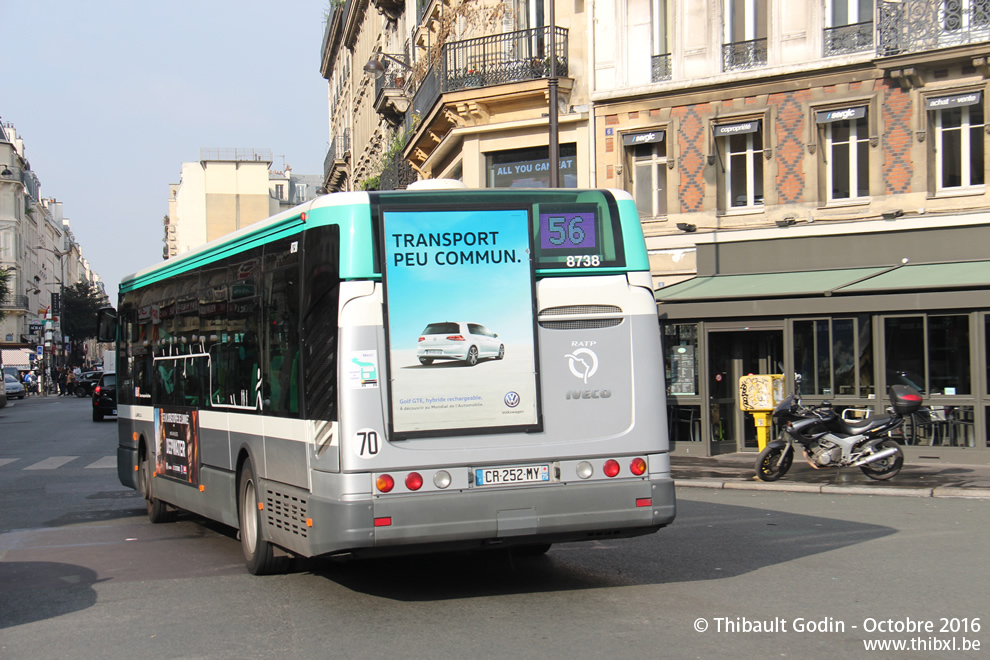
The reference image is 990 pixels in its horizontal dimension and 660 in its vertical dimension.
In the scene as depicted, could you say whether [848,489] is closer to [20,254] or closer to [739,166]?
[739,166]

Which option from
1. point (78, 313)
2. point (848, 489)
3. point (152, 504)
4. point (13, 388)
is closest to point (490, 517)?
point (152, 504)

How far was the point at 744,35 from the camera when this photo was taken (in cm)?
2191

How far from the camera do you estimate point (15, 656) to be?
6312mm

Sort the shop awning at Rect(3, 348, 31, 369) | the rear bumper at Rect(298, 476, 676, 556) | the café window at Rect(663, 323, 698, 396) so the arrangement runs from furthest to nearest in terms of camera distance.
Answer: the shop awning at Rect(3, 348, 31, 369), the café window at Rect(663, 323, 698, 396), the rear bumper at Rect(298, 476, 676, 556)

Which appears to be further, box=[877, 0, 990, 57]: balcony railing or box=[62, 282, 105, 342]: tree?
box=[62, 282, 105, 342]: tree

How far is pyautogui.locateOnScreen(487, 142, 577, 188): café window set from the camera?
24109 millimetres

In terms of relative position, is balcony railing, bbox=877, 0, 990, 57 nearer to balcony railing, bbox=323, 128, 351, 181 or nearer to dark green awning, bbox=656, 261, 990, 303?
dark green awning, bbox=656, 261, 990, 303

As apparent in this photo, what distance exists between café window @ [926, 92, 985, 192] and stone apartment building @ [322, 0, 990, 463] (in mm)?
28

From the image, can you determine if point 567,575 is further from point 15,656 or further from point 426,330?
point 15,656

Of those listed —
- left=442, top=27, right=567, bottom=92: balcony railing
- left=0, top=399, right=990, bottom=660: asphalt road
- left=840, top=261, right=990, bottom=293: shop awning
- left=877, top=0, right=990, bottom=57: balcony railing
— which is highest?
left=442, top=27, right=567, bottom=92: balcony railing

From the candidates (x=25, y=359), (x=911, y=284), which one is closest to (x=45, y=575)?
(x=911, y=284)

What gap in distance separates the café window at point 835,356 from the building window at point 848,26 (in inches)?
215

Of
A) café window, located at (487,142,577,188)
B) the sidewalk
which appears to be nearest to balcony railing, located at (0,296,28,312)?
café window, located at (487,142,577,188)

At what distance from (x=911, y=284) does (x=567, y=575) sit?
11.3 m
